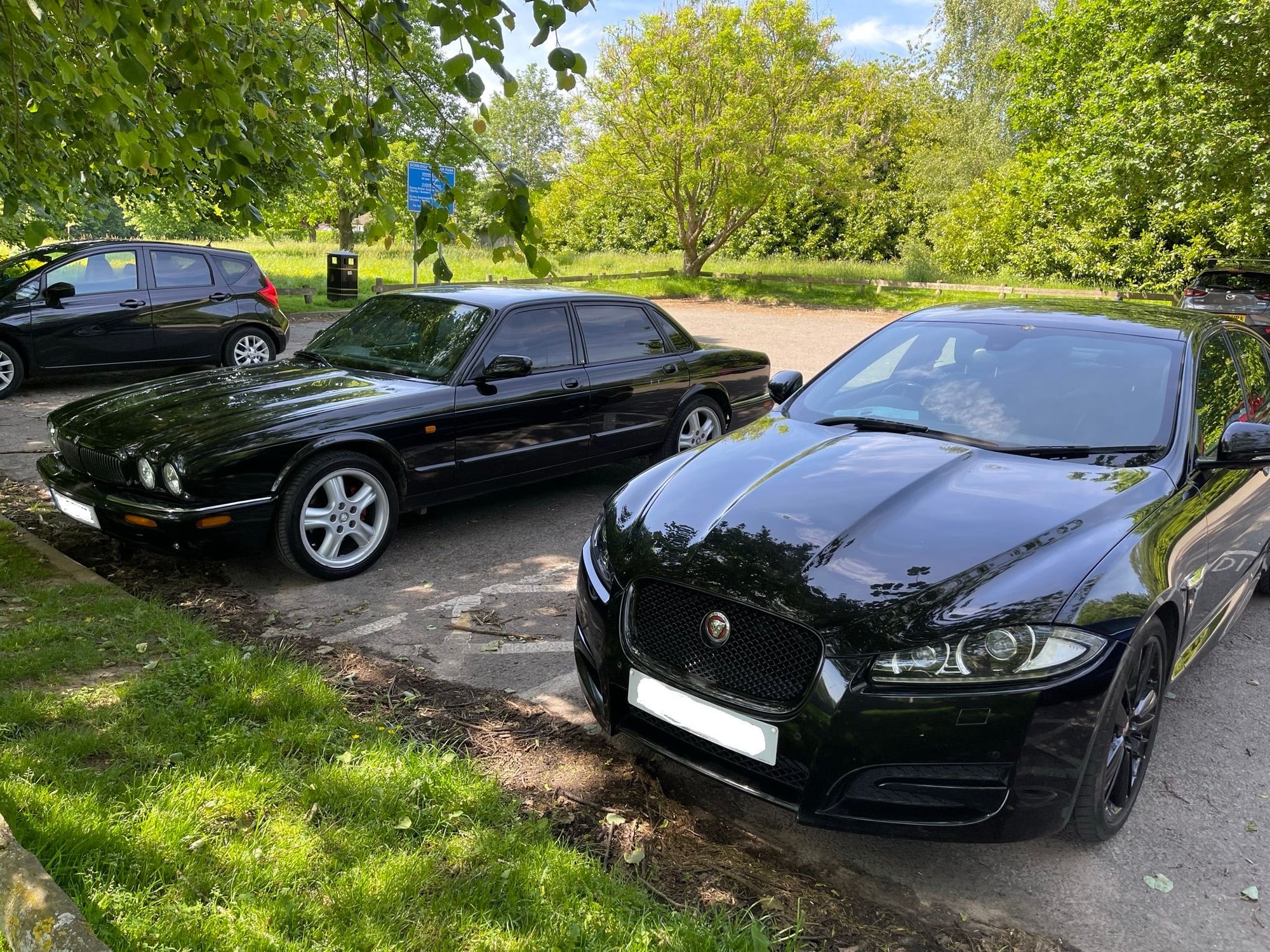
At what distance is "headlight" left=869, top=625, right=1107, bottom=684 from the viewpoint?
8.32 feet

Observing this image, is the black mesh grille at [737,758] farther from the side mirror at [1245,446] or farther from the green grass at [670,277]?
the green grass at [670,277]

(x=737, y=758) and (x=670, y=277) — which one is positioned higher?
(x=670, y=277)

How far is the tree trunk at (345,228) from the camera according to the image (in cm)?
3941

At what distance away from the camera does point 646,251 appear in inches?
1725

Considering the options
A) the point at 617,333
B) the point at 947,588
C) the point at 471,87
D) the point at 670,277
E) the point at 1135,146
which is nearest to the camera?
the point at 947,588

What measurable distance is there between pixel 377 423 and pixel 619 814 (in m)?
2.97

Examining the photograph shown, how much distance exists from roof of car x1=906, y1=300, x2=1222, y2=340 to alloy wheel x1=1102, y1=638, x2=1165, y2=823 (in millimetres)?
1717

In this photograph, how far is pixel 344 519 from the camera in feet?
17.3

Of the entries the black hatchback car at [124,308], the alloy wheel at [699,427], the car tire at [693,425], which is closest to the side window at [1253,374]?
the car tire at [693,425]

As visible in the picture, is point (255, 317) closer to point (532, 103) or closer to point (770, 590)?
point (770, 590)

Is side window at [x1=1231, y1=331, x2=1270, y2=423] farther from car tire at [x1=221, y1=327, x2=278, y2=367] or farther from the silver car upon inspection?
the silver car

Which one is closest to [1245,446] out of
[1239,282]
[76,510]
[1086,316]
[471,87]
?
[1086,316]

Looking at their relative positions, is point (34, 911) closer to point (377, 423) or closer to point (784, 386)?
point (377, 423)

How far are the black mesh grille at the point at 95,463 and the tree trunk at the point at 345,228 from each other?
35.6 meters
